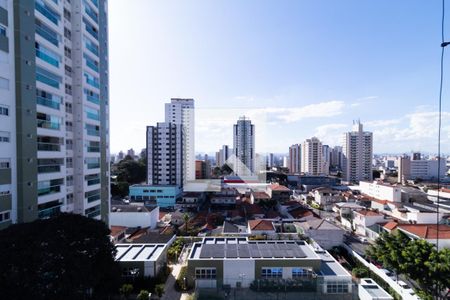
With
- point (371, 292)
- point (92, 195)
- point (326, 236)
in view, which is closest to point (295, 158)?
point (326, 236)

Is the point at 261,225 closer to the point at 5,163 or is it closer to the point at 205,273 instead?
the point at 205,273

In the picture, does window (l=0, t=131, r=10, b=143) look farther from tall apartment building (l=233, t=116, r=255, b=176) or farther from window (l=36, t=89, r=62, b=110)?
tall apartment building (l=233, t=116, r=255, b=176)

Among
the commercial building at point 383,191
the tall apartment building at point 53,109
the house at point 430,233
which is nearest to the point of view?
the tall apartment building at point 53,109

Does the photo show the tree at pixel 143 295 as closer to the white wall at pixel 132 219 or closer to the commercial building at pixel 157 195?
the white wall at pixel 132 219

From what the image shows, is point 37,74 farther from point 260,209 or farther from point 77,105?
point 260,209

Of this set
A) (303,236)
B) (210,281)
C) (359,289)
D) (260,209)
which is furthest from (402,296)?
(260,209)

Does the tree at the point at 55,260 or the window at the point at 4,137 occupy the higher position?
the window at the point at 4,137

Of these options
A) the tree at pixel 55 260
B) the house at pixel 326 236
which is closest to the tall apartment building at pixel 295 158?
the house at pixel 326 236
